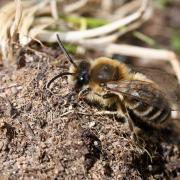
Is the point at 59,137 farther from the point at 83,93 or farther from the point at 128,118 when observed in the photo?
the point at 128,118

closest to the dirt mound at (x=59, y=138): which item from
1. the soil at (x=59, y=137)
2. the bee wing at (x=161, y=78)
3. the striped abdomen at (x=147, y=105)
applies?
the soil at (x=59, y=137)

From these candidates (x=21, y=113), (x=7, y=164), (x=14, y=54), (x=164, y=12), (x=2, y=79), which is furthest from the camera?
(x=164, y=12)

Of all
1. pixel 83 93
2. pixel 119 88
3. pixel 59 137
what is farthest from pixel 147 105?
pixel 59 137

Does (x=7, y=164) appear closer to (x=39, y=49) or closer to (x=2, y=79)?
(x=2, y=79)

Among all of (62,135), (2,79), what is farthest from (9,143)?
(2,79)

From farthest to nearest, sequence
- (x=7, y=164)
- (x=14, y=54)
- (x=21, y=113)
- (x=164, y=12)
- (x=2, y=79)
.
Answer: (x=164, y=12), (x=14, y=54), (x=2, y=79), (x=21, y=113), (x=7, y=164)

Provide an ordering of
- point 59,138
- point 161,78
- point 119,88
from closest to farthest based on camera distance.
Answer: point 59,138 < point 119,88 < point 161,78

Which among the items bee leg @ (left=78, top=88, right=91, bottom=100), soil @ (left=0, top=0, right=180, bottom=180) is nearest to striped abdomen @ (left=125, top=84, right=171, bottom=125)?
soil @ (left=0, top=0, right=180, bottom=180)
